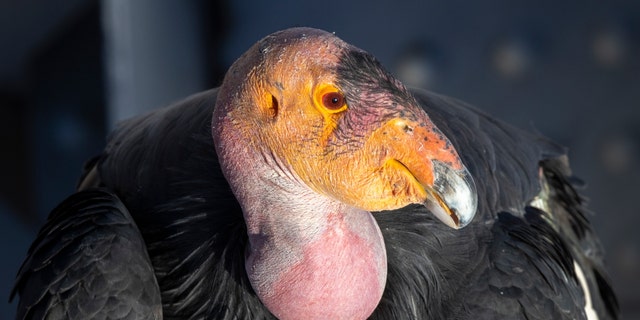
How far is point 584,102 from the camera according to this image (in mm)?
4828

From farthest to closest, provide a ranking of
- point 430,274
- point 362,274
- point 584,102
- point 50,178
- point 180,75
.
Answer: point 50,178 → point 180,75 → point 584,102 → point 430,274 → point 362,274

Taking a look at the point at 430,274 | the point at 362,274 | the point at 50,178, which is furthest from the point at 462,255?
the point at 50,178

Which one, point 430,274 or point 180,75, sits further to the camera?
point 180,75

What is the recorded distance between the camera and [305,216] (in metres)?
2.64

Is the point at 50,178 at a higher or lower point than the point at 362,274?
lower

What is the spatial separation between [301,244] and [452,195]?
41 centimetres

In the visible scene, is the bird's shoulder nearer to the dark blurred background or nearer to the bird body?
the bird body

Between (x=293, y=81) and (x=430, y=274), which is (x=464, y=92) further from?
(x=293, y=81)

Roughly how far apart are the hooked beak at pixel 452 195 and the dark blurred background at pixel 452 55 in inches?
94.7

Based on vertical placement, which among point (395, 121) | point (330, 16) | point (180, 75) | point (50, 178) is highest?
point (395, 121)

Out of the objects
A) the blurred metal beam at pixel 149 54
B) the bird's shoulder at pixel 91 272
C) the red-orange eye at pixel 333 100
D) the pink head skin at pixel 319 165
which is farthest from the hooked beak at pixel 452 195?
the blurred metal beam at pixel 149 54

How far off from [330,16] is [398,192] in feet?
8.73

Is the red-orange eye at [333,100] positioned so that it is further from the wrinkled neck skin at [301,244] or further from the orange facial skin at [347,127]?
the wrinkled neck skin at [301,244]

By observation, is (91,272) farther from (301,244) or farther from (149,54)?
(149,54)
